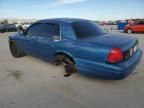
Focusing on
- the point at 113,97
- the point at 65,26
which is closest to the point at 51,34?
the point at 65,26

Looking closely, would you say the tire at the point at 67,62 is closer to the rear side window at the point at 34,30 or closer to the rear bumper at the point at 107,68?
the rear bumper at the point at 107,68

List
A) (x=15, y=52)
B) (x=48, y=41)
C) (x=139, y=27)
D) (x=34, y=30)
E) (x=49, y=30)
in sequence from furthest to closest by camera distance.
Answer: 1. (x=139, y=27)
2. (x=15, y=52)
3. (x=34, y=30)
4. (x=49, y=30)
5. (x=48, y=41)

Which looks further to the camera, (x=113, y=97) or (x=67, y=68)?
(x=67, y=68)

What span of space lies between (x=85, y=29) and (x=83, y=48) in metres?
0.93

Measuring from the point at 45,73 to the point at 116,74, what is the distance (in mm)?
2345

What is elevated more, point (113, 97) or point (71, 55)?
point (71, 55)

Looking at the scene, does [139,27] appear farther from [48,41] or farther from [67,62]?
[67,62]

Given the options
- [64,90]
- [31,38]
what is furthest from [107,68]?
[31,38]

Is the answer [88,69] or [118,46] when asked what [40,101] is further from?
[118,46]

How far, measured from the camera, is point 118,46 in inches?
165

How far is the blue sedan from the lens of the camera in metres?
4.18

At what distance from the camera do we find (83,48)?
4508mm

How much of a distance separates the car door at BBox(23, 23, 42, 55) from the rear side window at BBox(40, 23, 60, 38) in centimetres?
27

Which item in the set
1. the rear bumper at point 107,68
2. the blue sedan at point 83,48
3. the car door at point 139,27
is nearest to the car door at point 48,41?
the blue sedan at point 83,48
